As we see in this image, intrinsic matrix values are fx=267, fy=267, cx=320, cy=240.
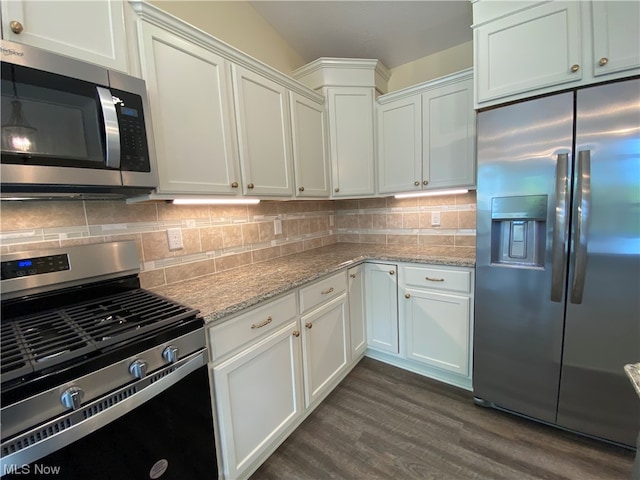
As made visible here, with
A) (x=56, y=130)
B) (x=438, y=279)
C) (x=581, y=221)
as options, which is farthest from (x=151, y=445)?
(x=581, y=221)

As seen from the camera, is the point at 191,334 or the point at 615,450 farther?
the point at 615,450

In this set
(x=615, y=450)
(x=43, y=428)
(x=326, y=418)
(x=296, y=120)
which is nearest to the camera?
(x=43, y=428)

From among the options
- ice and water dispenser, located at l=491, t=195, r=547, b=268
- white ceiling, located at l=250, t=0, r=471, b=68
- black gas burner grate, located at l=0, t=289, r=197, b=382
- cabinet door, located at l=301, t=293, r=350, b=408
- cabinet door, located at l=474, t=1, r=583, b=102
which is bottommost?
cabinet door, located at l=301, t=293, r=350, b=408

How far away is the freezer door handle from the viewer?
134cm

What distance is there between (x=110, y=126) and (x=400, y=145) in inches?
77.6

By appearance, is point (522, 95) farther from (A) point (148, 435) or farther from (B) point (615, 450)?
(A) point (148, 435)

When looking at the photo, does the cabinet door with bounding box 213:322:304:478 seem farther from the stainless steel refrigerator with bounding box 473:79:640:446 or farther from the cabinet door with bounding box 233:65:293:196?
the stainless steel refrigerator with bounding box 473:79:640:446

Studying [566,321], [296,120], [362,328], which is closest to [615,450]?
[566,321]

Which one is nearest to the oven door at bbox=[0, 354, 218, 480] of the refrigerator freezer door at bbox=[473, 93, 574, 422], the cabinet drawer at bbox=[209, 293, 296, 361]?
the cabinet drawer at bbox=[209, 293, 296, 361]

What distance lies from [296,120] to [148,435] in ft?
6.33

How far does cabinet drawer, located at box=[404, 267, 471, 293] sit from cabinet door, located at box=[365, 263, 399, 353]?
124 millimetres

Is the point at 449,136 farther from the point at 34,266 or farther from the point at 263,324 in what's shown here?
the point at 34,266

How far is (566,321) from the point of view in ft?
4.66

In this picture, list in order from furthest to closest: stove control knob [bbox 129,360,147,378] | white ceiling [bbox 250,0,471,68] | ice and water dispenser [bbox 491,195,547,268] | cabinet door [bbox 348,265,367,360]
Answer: cabinet door [bbox 348,265,367,360], white ceiling [bbox 250,0,471,68], ice and water dispenser [bbox 491,195,547,268], stove control knob [bbox 129,360,147,378]
